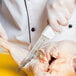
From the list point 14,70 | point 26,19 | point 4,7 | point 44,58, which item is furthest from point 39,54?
point 4,7

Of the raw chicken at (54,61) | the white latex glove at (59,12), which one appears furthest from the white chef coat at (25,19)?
the raw chicken at (54,61)

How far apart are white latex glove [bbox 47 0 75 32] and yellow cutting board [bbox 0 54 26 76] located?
27 cm

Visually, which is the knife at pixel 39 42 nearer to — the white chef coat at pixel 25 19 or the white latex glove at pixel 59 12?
the white latex glove at pixel 59 12

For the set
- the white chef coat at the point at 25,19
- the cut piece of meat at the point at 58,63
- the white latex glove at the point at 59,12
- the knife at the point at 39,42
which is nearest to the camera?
the cut piece of meat at the point at 58,63

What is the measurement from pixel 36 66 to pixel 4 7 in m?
0.57

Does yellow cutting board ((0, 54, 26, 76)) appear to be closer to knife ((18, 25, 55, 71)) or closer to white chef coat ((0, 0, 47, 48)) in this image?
knife ((18, 25, 55, 71))

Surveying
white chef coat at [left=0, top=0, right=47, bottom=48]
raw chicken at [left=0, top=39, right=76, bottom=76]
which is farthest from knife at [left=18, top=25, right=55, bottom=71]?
white chef coat at [left=0, top=0, right=47, bottom=48]

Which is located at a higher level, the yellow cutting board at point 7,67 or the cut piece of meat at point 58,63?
the cut piece of meat at point 58,63

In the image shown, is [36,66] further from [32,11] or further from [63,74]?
[32,11]

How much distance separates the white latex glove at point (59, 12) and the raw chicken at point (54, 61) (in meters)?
0.20

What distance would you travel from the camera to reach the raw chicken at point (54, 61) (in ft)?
3.34

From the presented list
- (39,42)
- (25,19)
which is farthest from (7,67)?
(25,19)

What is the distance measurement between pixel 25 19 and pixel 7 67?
0.34m

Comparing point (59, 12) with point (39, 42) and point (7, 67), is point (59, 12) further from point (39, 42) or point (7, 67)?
point (7, 67)
